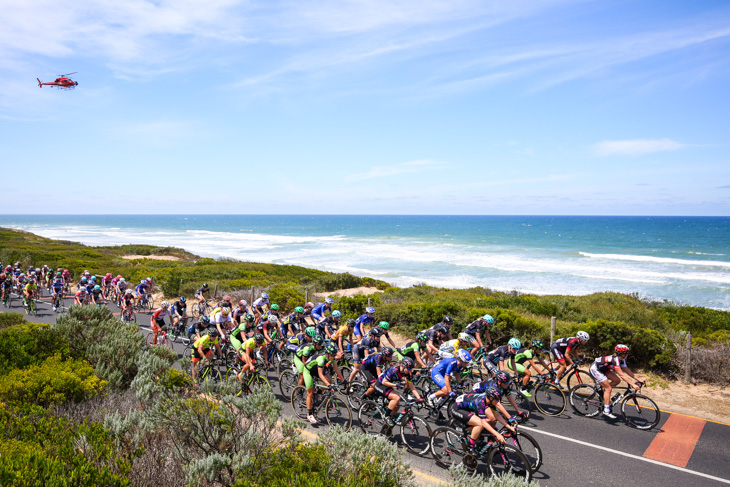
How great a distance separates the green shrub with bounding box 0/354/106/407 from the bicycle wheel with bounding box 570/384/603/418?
1012 cm

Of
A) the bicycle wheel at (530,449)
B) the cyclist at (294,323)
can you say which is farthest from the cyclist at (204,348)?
the bicycle wheel at (530,449)

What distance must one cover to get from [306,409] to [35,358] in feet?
18.8

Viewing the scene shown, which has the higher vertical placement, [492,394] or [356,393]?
[492,394]

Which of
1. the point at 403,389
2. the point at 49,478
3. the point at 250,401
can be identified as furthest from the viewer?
the point at 403,389

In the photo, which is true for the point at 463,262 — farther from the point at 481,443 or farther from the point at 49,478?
the point at 49,478

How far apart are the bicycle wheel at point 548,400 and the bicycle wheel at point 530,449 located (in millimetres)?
2300

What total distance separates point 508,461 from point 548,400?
4.14 metres

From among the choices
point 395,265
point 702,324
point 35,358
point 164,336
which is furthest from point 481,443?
point 395,265

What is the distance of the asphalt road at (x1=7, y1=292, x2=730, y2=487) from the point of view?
23.4 ft

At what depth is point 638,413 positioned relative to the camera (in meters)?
9.73

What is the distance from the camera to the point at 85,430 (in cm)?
526

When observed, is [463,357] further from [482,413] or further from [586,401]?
[586,401]

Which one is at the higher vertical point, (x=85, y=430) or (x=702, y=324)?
(x=85, y=430)

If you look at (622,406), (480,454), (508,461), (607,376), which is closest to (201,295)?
(480,454)
